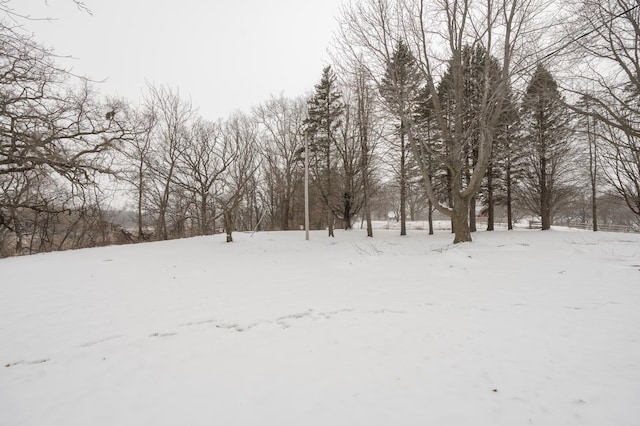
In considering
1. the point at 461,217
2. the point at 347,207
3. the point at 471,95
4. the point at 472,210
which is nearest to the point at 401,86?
the point at 471,95

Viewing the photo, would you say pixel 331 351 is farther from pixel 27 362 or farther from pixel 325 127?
pixel 325 127

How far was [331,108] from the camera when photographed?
2028 centimetres

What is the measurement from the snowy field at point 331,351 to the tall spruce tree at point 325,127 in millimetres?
15113

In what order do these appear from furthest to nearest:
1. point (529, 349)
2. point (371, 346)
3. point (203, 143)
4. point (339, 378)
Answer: point (203, 143)
point (371, 346)
point (529, 349)
point (339, 378)

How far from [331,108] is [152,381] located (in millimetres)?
20583

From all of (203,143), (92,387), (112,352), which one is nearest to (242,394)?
(92,387)

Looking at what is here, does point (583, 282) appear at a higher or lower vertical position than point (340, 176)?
lower

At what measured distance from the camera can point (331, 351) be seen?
271 cm

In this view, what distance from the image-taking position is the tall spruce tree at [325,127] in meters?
20.0

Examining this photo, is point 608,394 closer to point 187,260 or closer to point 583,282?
point 583,282

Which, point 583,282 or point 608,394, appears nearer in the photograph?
point 608,394

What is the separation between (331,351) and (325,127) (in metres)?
19.3

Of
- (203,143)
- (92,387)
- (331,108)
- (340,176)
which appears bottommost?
(92,387)

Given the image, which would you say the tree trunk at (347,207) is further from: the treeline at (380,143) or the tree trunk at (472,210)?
the tree trunk at (472,210)
